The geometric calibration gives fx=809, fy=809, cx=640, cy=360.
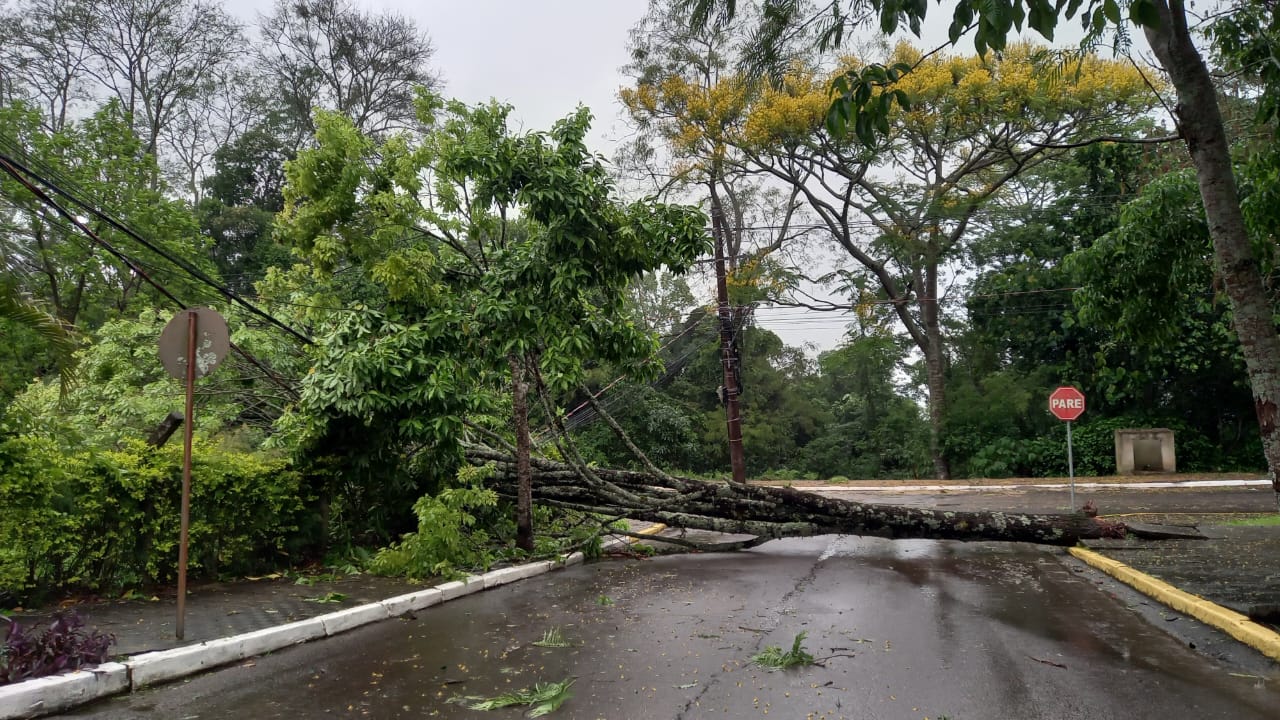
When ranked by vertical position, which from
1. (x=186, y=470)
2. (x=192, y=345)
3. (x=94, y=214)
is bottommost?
(x=186, y=470)

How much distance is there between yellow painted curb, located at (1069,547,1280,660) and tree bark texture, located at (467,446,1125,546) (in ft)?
4.52

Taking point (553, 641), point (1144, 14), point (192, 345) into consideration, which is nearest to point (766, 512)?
point (553, 641)

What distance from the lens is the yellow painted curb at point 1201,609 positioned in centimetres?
567

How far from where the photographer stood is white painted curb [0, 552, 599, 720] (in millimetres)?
4535

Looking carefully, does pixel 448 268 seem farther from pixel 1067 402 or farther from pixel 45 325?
pixel 1067 402

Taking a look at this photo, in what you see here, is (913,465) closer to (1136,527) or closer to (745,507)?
(1136,527)

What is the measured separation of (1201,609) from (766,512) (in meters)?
5.48

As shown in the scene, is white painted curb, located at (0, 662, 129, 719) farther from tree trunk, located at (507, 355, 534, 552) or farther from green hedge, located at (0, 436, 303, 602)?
tree trunk, located at (507, 355, 534, 552)

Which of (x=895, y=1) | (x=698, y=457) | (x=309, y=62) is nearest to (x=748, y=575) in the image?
(x=895, y=1)

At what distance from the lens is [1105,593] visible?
8227mm

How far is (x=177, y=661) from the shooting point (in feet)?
17.4

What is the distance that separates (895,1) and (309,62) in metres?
32.7

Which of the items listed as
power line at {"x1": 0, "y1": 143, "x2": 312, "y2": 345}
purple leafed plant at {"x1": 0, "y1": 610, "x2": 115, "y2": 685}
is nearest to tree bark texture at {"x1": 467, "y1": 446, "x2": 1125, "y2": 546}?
power line at {"x1": 0, "y1": 143, "x2": 312, "y2": 345}

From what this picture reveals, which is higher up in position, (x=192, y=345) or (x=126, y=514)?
(x=192, y=345)
